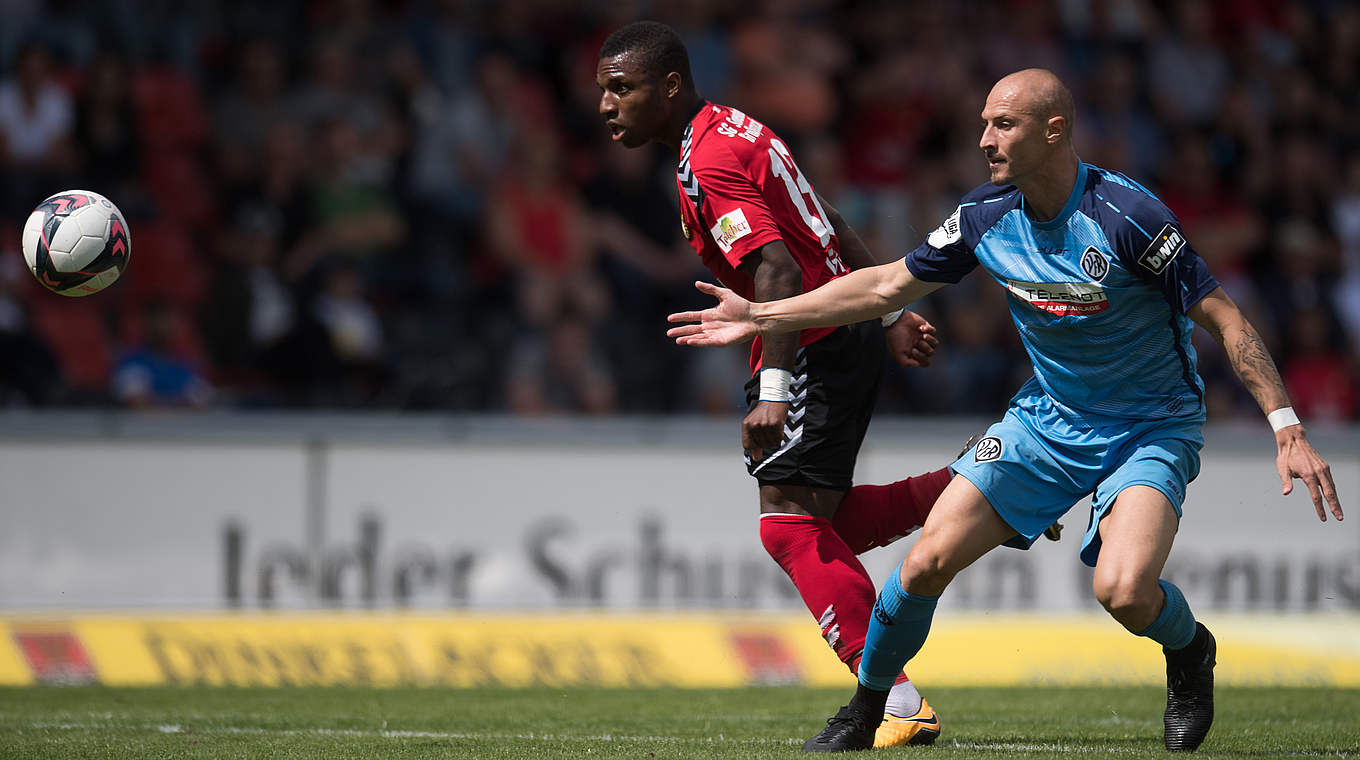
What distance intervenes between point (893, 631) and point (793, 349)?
108 centimetres

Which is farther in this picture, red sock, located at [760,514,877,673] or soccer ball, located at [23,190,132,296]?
soccer ball, located at [23,190,132,296]

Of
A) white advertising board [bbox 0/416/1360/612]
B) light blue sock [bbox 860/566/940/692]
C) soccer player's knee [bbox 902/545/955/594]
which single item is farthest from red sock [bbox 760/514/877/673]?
white advertising board [bbox 0/416/1360/612]

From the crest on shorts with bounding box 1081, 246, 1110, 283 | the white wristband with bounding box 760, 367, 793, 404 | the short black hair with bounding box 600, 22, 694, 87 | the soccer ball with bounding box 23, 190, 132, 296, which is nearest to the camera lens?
the crest on shorts with bounding box 1081, 246, 1110, 283

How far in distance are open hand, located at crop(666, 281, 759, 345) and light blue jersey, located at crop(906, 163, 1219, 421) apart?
620 millimetres

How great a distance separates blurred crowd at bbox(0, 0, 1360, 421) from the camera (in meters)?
11.6

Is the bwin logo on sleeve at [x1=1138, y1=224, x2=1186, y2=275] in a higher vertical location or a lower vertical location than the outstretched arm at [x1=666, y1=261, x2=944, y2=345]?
higher

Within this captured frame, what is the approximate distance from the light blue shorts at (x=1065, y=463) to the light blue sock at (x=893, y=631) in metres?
0.43

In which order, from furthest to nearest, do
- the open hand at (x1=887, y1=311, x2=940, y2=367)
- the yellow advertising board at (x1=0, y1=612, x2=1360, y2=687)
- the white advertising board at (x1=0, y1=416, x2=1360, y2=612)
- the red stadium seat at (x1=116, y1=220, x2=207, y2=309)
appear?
the red stadium seat at (x1=116, y1=220, x2=207, y2=309) → the white advertising board at (x1=0, y1=416, x2=1360, y2=612) → the yellow advertising board at (x1=0, y1=612, x2=1360, y2=687) → the open hand at (x1=887, y1=311, x2=940, y2=367)

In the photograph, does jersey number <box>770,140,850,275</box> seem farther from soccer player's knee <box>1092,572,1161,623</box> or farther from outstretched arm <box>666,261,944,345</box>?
soccer player's knee <box>1092,572,1161,623</box>

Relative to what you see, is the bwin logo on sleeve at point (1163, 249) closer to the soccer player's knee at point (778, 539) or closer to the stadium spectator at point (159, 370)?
the soccer player's knee at point (778, 539)

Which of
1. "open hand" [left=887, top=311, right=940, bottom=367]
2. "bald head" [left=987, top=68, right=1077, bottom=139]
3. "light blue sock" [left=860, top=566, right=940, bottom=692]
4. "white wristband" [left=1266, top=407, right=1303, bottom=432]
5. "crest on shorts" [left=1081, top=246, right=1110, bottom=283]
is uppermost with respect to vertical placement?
"bald head" [left=987, top=68, right=1077, bottom=139]

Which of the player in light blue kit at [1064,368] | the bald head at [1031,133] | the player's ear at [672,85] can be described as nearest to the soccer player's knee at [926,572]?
the player in light blue kit at [1064,368]

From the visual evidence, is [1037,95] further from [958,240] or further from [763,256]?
[763,256]

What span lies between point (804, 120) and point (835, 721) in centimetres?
942
